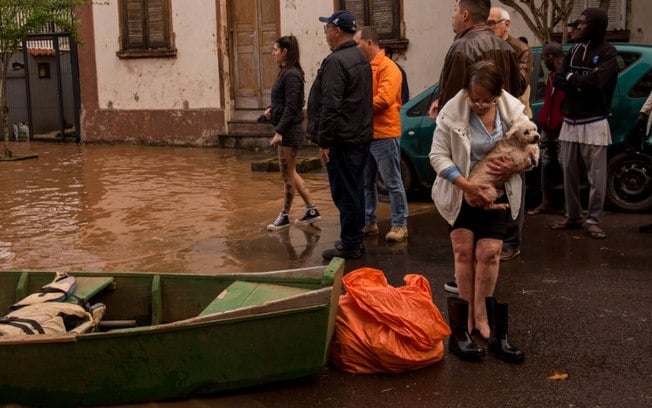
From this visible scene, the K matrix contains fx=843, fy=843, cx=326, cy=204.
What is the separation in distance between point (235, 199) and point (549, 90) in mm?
4488

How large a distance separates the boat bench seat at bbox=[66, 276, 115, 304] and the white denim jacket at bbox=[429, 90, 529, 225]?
2117 millimetres

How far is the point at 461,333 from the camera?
511 cm

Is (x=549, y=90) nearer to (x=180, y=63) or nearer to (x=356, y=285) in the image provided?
(x=356, y=285)

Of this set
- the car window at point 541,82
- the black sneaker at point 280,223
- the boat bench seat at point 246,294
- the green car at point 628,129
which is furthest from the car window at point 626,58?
the boat bench seat at point 246,294

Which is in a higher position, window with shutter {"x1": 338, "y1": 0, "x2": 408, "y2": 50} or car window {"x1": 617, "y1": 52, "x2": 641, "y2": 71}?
window with shutter {"x1": 338, "y1": 0, "x2": 408, "y2": 50}

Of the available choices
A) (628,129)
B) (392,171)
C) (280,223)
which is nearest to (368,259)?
(392,171)

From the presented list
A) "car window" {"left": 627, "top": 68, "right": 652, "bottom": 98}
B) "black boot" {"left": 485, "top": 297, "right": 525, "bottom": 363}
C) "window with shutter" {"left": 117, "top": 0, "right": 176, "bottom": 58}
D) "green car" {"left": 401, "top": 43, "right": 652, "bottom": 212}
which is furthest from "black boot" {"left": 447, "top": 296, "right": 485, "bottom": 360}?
"window with shutter" {"left": 117, "top": 0, "right": 176, "bottom": 58}

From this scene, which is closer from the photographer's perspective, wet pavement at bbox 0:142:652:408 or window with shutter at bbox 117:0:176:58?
wet pavement at bbox 0:142:652:408

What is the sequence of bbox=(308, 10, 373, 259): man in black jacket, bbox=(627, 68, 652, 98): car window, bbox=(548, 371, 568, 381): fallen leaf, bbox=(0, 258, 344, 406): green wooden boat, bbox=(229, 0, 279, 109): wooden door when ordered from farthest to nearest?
bbox=(229, 0, 279, 109): wooden door < bbox=(627, 68, 652, 98): car window < bbox=(308, 10, 373, 259): man in black jacket < bbox=(548, 371, 568, 381): fallen leaf < bbox=(0, 258, 344, 406): green wooden boat

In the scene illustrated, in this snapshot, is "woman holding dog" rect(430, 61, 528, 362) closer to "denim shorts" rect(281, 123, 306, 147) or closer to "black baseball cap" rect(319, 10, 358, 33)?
"black baseball cap" rect(319, 10, 358, 33)

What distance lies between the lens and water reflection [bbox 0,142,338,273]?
8.11 meters

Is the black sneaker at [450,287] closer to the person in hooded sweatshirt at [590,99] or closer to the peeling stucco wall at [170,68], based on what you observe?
the person in hooded sweatshirt at [590,99]

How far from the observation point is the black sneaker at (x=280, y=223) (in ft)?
30.0

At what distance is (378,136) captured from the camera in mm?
8102
